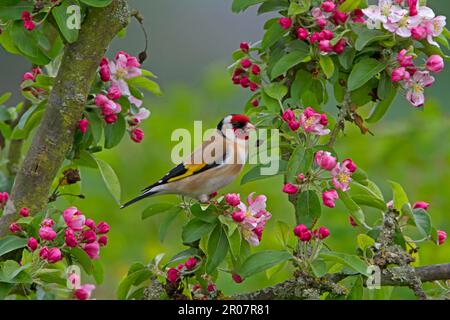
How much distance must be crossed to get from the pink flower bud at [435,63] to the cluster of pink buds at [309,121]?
1.46 ft

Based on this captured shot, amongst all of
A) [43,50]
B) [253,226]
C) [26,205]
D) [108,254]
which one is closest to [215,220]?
[253,226]

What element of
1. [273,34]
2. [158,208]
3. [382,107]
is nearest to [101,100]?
[158,208]

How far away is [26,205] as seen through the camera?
120 inches

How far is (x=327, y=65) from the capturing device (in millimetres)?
2918

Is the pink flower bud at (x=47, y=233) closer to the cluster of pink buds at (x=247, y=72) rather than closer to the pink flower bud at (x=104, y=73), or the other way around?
the pink flower bud at (x=104, y=73)

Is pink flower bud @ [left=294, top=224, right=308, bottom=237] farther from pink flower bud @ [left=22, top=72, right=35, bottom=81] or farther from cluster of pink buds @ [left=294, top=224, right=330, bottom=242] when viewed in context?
pink flower bud @ [left=22, top=72, right=35, bottom=81]

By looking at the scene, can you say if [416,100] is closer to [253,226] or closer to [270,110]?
[270,110]

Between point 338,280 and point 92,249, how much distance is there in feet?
2.80

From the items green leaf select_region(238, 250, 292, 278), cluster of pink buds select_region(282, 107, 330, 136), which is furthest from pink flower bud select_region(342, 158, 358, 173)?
green leaf select_region(238, 250, 292, 278)

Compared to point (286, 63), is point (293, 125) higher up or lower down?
lower down

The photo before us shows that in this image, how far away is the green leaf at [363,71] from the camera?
286cm

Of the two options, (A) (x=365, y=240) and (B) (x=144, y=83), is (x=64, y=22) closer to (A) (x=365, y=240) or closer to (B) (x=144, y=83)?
(B) (x=144, y=83)
